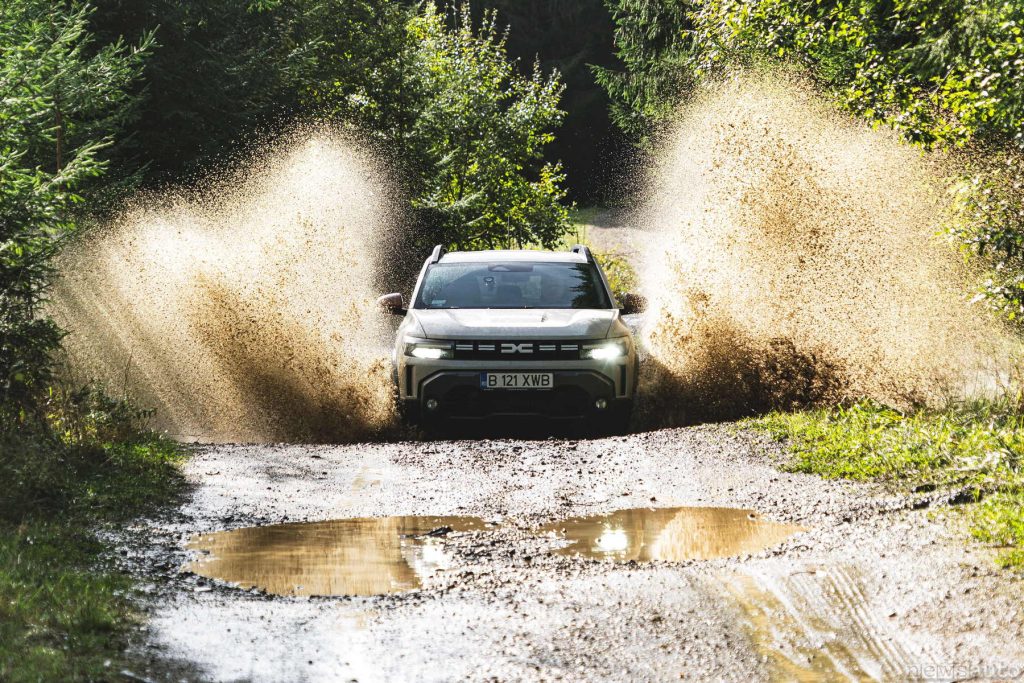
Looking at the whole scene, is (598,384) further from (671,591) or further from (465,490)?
(671,591)

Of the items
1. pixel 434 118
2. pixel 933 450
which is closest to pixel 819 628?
pixel 933 450

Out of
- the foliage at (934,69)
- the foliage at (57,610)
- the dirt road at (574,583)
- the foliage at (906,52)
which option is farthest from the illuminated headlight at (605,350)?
the foliage at (57,610)

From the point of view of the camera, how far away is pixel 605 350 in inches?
427

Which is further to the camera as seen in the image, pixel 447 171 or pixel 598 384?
pixel 447 171

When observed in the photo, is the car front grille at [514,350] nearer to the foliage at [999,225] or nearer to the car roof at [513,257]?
the car roof at [513,257]

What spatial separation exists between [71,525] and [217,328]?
722 centimetres

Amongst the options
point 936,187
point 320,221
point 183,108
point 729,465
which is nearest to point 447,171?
point 320,221

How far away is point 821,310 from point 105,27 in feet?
43.8

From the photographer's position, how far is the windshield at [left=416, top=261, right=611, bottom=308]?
464 inches

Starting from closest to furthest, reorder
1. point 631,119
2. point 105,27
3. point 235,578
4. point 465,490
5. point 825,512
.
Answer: point 235,578 < point 825,512 < point 465,490 < point 105,27 < point 631,119

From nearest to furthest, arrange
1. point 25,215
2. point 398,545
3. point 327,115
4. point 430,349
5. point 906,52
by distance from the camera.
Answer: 1. point 398,545
2. point 25,215
3. point 430,349
4. point 906,52
5. point 327,115

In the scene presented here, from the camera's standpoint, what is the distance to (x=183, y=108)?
20.8 meters

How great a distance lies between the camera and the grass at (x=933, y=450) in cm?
681

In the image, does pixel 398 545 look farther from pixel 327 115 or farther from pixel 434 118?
pixel 434 118
